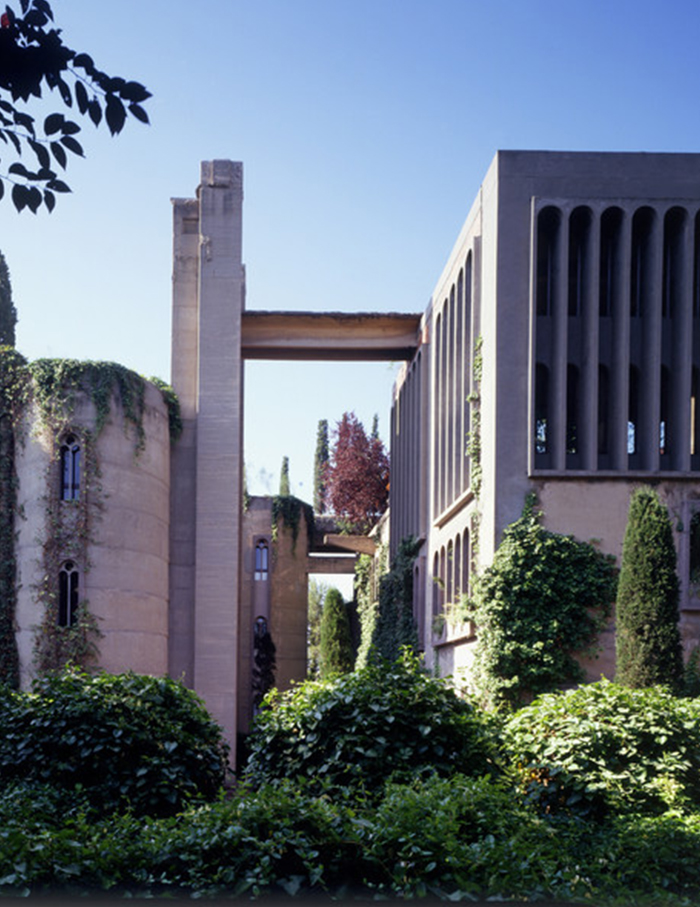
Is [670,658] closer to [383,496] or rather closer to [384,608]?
[384,608]

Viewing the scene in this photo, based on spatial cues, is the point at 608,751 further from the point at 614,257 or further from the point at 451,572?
the point at 451,572

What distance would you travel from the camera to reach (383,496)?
46.7 m

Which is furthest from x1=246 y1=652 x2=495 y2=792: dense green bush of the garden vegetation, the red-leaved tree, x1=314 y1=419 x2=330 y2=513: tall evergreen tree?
x1=314 y1=419 x2=330 y2=513: tall evergreen tree

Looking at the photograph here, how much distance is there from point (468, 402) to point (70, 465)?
10359 mm

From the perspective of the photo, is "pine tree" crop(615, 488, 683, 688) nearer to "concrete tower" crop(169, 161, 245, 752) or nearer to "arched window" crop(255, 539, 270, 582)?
"concrete tower" crop(169, 161, 245, 752)

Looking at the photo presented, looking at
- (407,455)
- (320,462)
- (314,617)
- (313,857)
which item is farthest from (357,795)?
(320,462)

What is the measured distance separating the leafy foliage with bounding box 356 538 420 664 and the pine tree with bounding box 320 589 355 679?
4.56 meters

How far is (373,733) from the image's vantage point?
9.79 m

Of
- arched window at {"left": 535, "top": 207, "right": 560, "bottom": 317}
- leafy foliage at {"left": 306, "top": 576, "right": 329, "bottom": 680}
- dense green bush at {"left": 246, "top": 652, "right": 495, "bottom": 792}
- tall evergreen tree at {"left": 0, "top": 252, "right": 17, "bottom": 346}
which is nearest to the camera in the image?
dense green bush at {"left": 246, "top": 652, "right": 495, "bottom": 792}

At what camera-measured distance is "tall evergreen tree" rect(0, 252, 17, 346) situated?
Answer: 115 feet

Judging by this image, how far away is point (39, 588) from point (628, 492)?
47.0ft

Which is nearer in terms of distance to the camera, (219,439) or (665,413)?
(665,413)

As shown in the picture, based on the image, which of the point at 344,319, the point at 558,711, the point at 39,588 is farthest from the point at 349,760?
the point at 344,319

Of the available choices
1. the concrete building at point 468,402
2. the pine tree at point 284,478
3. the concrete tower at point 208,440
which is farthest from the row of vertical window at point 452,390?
the pine tree at point 284,478
